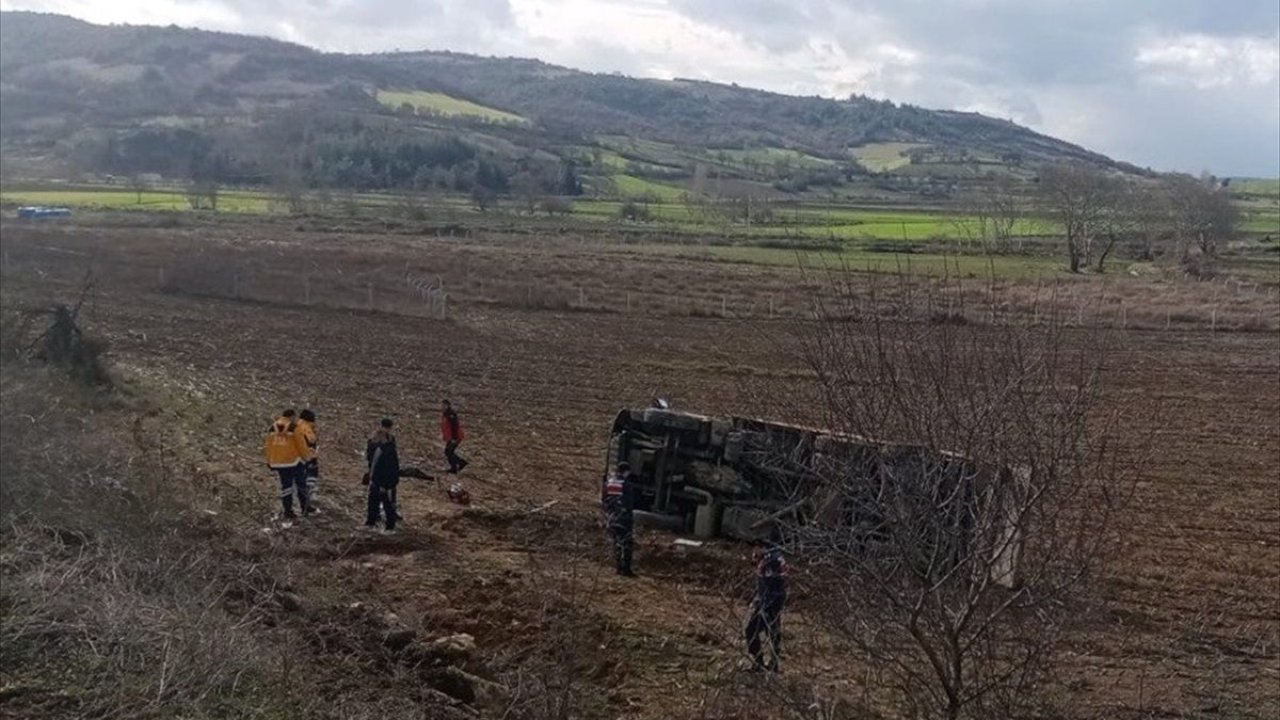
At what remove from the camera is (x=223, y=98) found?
15925 cm

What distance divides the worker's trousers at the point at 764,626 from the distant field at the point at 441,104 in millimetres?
156804

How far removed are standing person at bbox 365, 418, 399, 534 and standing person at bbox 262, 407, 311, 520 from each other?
2.69 feet

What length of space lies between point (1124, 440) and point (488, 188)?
9094 cm

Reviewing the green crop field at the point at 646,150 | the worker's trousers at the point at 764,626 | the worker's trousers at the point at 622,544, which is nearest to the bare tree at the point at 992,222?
the worker's trousers at the point at 764,626

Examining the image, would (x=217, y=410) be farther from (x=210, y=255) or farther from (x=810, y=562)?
(x=210, y=255)

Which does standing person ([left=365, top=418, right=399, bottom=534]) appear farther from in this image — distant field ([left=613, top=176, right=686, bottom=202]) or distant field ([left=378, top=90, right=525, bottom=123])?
distant field ([left=378, top=90, right=525, bottom=123])

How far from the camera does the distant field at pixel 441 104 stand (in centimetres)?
16888

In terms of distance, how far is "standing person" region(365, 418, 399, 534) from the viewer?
14172 millimetres

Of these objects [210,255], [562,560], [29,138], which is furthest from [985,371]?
[29,138]

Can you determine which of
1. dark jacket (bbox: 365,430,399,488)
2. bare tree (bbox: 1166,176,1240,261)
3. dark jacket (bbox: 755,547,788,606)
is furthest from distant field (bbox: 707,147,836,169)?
dark jacket (bbox: 755,547,788,606)

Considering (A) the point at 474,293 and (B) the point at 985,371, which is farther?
(A) the point at 474,293

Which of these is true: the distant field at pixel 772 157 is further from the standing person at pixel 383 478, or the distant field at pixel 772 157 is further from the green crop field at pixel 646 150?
the standing person at pixel 383 478

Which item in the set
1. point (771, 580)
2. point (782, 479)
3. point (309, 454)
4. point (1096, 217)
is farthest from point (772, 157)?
point (771, 580)

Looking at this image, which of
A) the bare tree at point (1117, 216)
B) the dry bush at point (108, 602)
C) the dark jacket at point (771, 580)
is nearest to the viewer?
the dry bush at point (108, 602)
